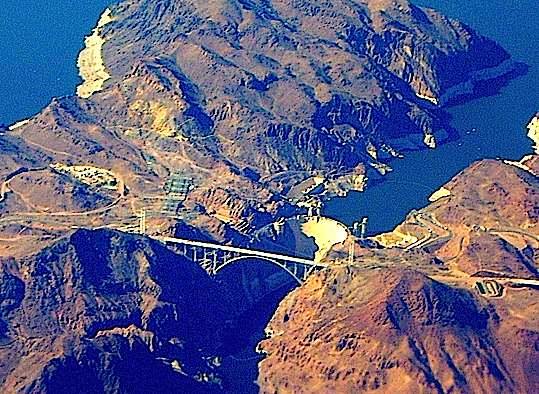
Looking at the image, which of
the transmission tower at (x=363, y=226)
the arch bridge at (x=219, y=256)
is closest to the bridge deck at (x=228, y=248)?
the arch bridge at (x=219, y=256)

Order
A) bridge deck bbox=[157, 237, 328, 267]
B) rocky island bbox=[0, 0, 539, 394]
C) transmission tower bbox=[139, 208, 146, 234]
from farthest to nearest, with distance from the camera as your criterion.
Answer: transmission tower bbox=[139, 208, 146, 234], bridge deck bbox=[157, 237, 328, 267], rocky island bbox=[0, 0, 539, 394]

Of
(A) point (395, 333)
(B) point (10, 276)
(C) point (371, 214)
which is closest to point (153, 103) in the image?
(C) point (371, 214)

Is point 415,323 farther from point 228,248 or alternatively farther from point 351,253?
point 228,248

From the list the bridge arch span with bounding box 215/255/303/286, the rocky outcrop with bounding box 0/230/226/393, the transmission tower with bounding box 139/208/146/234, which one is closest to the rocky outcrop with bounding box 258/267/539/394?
the rocky outcrop with bounding box 0/230/226/393

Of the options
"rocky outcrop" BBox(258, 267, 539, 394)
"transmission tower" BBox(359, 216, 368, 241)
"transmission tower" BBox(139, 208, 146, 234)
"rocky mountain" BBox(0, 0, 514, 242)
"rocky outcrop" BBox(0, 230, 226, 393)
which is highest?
"rocky mountain" BBox(0, 0, 514, 242)

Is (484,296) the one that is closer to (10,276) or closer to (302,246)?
(302,246)

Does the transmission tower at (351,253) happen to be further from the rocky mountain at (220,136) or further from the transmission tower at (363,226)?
the rocky mountain at (220,136)

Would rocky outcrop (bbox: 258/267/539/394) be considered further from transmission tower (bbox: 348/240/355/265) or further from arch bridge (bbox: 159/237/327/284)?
arch bridge (bbox: 159/237/327/284)

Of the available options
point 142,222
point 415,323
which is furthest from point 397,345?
point 142,222
